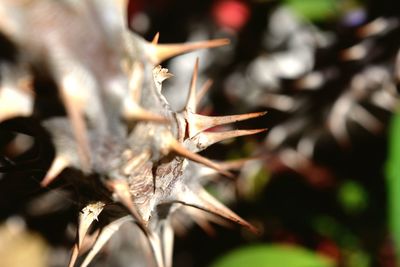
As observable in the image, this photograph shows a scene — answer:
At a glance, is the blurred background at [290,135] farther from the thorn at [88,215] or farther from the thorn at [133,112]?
the thorn at [133,112]

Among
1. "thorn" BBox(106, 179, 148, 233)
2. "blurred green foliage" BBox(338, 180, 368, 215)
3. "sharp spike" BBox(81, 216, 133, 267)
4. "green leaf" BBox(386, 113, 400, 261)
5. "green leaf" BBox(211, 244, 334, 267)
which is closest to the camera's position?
"thorn" BBox(106, 179, 148, 233)

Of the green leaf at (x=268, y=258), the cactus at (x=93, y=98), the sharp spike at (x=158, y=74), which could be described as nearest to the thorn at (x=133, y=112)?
the cactus at (x=93, y=98)

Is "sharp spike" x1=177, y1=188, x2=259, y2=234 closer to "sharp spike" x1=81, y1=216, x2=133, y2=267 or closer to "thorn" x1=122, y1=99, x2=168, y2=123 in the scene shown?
"sharp spike" x1=81, y1=216, x2=133, y2=267

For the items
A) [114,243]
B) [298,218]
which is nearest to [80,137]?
[114,243]

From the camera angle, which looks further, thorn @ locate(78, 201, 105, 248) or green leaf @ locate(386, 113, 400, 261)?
green leaf @ locate(386, 113, 400, 261)

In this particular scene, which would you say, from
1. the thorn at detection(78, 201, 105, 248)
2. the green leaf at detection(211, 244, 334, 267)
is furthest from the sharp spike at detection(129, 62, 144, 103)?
the green leaf at detection(211, 244, 334, 267)
